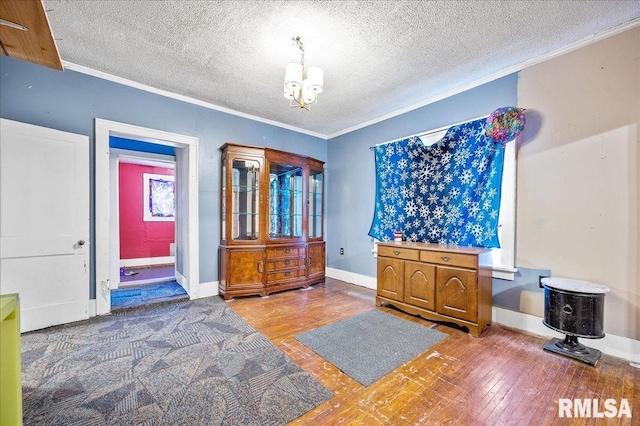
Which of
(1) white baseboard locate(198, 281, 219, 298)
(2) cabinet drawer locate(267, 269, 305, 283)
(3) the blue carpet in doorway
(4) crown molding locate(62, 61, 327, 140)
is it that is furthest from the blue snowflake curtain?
(3) the blue carpet in doorway

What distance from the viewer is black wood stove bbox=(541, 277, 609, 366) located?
2020 mm

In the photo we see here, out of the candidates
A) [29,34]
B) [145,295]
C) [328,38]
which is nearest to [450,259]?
[328,38]

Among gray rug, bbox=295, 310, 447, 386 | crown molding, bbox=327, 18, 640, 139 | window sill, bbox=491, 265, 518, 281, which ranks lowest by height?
gray rug, bbox=295, 310, 447, 386

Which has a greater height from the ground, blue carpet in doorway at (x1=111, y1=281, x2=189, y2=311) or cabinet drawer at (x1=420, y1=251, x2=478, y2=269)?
cabinet drawer at (x1=420, y1=251, x2=478, y2=269)

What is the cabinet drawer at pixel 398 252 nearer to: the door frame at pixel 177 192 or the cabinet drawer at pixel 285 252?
the cabinet drawer at pixel 285 252

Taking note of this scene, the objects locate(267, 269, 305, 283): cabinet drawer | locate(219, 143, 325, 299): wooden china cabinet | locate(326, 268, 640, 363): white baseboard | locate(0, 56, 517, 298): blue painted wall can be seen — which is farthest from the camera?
locate(267, 269, 305, 283): cabinet drawer

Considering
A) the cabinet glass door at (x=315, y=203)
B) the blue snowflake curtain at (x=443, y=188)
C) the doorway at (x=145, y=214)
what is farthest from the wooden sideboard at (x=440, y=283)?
the doorway at (x=145, y=214)

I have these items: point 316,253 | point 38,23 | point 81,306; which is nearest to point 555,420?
point 38,23

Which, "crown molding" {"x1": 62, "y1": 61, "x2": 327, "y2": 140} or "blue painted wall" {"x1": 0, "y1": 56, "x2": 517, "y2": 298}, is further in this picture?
"crown molding" {"x1": 62, "y1": 61, "x2": 327, "y2": 140}

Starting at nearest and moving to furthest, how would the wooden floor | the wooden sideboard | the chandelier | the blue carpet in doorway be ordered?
the wooden floor < the chandelier < the wooden sideboard < the blue carpet in doorway

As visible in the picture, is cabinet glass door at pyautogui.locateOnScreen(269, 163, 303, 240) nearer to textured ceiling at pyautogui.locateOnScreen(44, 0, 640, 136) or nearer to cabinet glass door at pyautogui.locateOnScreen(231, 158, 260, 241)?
cabinet glass door at pyautogui.locateOnScreen(231, 158, 260, 241)

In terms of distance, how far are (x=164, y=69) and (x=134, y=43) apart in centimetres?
43

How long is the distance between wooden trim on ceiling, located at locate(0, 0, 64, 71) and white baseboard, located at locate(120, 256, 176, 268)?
5.32 metres

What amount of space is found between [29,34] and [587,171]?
366cm
